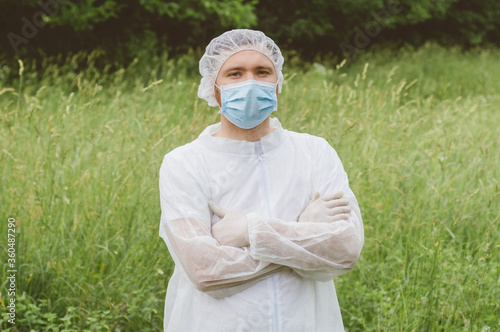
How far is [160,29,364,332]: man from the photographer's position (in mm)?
1908

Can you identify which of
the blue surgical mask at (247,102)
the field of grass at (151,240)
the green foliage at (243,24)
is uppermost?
the green foliage at (243,24)

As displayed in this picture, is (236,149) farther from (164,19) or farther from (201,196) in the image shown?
(164,19)

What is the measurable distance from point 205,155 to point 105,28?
867 centimetres

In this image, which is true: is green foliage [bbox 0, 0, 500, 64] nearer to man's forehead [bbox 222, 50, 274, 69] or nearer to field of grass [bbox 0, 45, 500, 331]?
field of grass [bbox 0, 45, 500, 331]

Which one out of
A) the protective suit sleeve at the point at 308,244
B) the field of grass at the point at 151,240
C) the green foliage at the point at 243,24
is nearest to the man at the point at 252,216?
the protective suit sleeve at the point at 308,244

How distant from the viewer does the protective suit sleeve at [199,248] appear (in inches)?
74.7

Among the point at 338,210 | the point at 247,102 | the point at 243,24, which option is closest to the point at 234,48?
the point at 247,102

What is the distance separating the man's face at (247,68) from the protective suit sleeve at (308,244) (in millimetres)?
524

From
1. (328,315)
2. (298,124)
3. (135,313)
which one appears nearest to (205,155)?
(328,315)

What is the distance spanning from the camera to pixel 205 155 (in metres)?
2.09

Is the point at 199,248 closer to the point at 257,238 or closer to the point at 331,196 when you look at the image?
the point at 257,238

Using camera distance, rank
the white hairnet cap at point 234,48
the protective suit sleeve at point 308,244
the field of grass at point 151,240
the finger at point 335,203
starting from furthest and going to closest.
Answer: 1. the field of grass at point 151,240
2. the white hairnet cap at point 234,48
3. the finger at point 335,203
4. the protective suit sleeve at point 308,244

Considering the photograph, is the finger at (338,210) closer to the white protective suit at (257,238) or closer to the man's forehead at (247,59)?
the white protective suit at (257,238)

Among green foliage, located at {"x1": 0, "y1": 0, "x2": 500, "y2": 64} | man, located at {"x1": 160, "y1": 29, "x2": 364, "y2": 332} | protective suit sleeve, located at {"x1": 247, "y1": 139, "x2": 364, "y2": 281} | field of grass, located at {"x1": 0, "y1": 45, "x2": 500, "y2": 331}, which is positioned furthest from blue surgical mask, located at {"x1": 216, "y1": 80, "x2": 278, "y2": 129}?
green foliage, located at {"x1": 0, "y1": 0, "x2": 500, "y2": 64}
